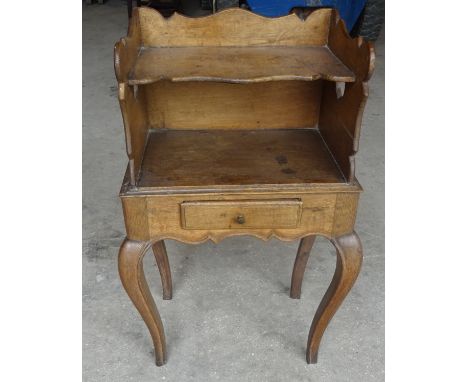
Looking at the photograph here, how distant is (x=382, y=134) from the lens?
304 centimetres

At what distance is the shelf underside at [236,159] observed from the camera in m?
1.23

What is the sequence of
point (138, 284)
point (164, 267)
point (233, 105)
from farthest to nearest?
point (164, 267)
point (233, 105)
point (138, 284)

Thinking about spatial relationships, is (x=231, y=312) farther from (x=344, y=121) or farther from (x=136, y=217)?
(x=344, y=121)

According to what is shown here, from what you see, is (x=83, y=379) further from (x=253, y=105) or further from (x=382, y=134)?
(x=382, y=134)

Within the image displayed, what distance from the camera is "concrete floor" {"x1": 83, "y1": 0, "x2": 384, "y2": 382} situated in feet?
5.07

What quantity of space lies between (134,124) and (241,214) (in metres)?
0.36

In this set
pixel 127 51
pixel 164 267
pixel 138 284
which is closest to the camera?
pixel 127 51

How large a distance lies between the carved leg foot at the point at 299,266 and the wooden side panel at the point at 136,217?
2.16ft

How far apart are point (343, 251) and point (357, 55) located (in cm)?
51

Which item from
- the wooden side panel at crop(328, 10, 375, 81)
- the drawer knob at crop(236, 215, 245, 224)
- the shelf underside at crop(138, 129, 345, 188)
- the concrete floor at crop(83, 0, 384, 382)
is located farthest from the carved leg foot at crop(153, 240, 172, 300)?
the wooden side panel at crop(328, 10, 375, 81)

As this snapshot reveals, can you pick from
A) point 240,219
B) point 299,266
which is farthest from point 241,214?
point 299,266

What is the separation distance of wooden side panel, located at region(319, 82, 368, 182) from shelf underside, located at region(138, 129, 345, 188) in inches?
1.3

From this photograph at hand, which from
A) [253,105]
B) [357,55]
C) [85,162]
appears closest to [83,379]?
[253,105]

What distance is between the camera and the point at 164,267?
1.74 metres
